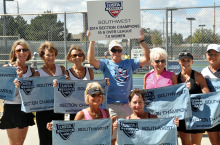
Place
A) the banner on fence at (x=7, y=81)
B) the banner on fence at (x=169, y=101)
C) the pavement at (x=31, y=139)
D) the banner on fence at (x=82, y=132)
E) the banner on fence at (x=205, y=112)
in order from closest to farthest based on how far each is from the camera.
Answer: the banner on fence at (x=82, y=132)
the banner on fence at (x=169, y=101)
the banner on fence at (x=205, y=112)
the banner on fence at (x=7, y=81)
the pavement at (x=31, y=139)

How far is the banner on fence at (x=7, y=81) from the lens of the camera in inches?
198

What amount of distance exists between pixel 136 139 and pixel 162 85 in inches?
41.2

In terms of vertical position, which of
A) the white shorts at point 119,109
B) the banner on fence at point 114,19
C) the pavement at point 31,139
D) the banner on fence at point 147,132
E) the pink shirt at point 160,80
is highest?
the banner on fence at point 114,19

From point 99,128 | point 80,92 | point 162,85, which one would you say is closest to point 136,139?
point 99,128

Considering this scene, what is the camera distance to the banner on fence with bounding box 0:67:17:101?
5.03 m

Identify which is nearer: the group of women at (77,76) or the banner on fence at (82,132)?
the banner on fence at (82,132)

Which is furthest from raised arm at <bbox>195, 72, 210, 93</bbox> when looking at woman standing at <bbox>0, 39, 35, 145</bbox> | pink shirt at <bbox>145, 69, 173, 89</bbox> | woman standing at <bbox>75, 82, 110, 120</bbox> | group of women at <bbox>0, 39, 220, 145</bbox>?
woman standing at <bbox>0, 39, 35, 145</bbox>

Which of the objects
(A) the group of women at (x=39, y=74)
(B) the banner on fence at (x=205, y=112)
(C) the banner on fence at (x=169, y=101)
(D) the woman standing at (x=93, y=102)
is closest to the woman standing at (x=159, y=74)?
(C) the banner on fence at (x=169, y=101)

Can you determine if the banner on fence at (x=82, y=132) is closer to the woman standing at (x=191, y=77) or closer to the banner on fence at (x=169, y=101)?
the banner on fence at (x=169, y=101)

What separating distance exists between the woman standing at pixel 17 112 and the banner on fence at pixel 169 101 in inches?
83.5

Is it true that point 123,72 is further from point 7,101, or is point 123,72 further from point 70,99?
point 7,101

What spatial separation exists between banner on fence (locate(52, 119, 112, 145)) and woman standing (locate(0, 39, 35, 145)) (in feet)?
3.79

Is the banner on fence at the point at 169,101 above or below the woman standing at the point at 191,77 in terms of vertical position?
below

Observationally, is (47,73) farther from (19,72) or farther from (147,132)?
(147,132)
